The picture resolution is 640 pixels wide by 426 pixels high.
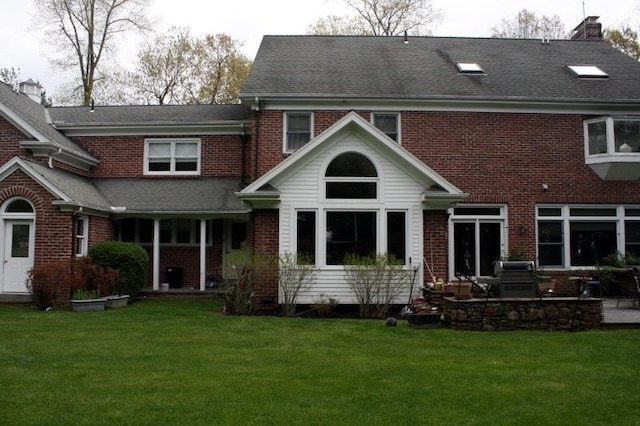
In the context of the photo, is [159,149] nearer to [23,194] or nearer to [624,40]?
[23,194]

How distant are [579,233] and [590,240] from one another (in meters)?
0.39

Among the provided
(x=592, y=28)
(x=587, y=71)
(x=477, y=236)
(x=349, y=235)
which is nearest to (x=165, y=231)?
(x=349, y=235)

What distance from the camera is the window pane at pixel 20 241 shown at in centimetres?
1562

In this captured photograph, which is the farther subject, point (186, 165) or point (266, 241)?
point (186, 165)

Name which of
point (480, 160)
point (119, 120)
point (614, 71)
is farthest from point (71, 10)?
point (614, 71)

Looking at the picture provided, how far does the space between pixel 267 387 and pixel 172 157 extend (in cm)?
1422

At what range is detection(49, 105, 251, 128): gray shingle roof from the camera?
63.7ft

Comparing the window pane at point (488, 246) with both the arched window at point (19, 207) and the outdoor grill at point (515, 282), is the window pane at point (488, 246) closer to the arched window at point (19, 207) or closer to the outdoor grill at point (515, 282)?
the outdoor grill at point (515, 282)

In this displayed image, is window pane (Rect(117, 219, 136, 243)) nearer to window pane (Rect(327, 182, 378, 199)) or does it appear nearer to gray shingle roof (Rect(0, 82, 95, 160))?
gray shingle roof (Rect(0, 82, 95, 160))

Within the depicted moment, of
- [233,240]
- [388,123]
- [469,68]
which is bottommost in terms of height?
[233,240]

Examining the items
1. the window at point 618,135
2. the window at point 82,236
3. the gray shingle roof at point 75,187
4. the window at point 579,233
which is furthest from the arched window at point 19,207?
the window at point 618,135

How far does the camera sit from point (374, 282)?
13.2 m

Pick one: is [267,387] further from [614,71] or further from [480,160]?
[614,71]

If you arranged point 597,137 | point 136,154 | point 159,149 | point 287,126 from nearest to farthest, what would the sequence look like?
point 287,126 → point 597,137 → point 136,154 → point 159,149
